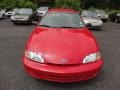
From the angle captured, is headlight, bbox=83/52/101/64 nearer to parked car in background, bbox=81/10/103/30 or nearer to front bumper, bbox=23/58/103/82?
front bumper, bbox=23/58/103/82

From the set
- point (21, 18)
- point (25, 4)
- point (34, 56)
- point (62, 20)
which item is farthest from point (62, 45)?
point (25, 4)

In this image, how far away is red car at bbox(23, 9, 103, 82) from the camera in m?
4.73

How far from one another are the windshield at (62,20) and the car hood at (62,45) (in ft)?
1.38

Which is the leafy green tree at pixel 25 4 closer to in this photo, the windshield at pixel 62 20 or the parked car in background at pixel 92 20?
the parked car in background at pixel 92 20

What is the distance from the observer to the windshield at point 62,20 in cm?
649

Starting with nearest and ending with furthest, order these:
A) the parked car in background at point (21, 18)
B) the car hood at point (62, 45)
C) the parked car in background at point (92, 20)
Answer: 1. the car hood at point (62, 45)
2. the parked car in background at point (92, 20)
3. the parked car in background at point (21, 18)

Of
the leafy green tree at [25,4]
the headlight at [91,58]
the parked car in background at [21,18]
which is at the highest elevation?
the headlight at [91,58]

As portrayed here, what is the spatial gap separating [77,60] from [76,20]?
6.95 feet

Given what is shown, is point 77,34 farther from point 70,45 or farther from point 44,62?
point 44,62

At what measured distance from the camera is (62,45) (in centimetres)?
523

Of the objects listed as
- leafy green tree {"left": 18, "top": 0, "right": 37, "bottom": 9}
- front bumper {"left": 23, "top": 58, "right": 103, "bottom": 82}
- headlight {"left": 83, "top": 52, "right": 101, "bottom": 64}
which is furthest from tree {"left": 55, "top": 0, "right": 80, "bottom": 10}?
front bumper {"left": 23, "top": 58, "right": 103, "bottom": 82}

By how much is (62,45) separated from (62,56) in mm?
410

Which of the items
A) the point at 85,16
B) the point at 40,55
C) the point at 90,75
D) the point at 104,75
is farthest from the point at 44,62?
the point at 85,16

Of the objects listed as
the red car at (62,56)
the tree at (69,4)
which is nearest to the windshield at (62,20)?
the red car at (62,56)
